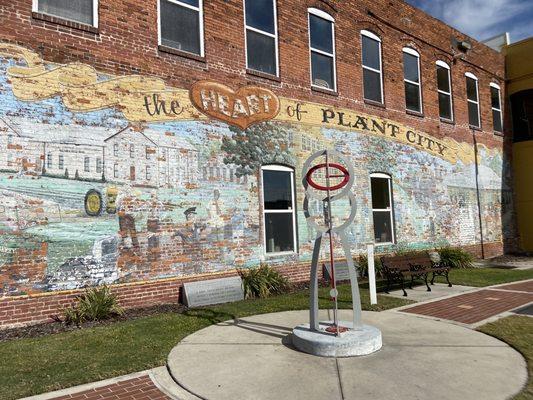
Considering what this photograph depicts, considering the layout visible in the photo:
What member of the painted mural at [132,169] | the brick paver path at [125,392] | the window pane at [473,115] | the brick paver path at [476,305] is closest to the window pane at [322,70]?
the painted mural at [132,169]

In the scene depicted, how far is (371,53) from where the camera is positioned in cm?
1444

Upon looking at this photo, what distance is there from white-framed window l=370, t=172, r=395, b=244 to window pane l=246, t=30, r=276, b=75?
473 cm

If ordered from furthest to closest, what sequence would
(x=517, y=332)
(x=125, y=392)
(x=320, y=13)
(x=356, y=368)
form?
(x=320, y=13), (x=517, y=332), (x=356, y=368), (x=125, y=392)

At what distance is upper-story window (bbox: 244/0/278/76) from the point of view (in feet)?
36.9

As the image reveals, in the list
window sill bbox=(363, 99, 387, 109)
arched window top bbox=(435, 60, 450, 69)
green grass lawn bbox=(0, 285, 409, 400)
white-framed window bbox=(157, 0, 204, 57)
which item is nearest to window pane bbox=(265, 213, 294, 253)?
green grass lawn bbox=(0, 285, 409, 400)

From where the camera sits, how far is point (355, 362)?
17.2 feet

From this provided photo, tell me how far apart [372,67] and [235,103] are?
5970mm

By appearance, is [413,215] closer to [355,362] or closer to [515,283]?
[515,283]

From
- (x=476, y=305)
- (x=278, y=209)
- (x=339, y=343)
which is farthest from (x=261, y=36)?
(x=339, y=343)

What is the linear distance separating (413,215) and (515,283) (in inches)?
168

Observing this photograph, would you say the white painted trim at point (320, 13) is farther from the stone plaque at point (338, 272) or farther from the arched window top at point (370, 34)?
the stone plaque at point (338, 272)

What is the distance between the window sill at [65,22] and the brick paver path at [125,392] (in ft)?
21.4

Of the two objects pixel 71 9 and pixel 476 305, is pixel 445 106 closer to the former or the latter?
pixel 476 305

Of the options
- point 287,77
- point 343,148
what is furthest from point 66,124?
point 343,148
